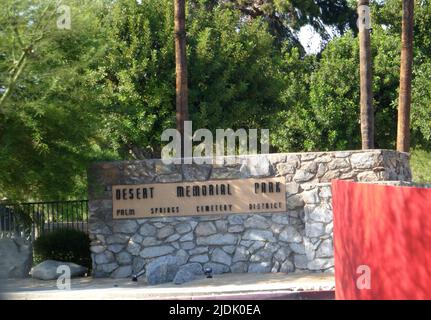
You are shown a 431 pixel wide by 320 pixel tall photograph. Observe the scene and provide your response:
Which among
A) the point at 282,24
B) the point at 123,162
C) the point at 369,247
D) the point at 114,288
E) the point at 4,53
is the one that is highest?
the point at 282,24

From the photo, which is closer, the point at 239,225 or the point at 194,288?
the point at 194,288

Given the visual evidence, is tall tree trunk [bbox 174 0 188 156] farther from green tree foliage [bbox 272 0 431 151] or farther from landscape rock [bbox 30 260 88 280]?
green tree foliage [bbox 272 0 431 151]

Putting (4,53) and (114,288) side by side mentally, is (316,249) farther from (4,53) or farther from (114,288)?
(4,53)

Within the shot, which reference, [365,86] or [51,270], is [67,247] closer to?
[51,270]

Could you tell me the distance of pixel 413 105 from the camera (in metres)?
31.7

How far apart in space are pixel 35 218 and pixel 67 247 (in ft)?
5.24

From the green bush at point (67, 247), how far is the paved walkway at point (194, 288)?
180cm

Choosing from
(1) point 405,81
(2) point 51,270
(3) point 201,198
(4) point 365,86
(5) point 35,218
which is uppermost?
(1) point 405,81

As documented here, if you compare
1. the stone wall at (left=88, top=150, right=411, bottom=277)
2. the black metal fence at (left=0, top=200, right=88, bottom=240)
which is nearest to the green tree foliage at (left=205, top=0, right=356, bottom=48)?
the black metal fence at (left=0, top=200, right=88, bottom=240)

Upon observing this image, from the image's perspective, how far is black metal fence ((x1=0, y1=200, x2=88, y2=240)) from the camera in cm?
2030

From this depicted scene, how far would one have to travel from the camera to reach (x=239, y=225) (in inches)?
707

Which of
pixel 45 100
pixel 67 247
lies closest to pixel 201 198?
pixel 67 247
